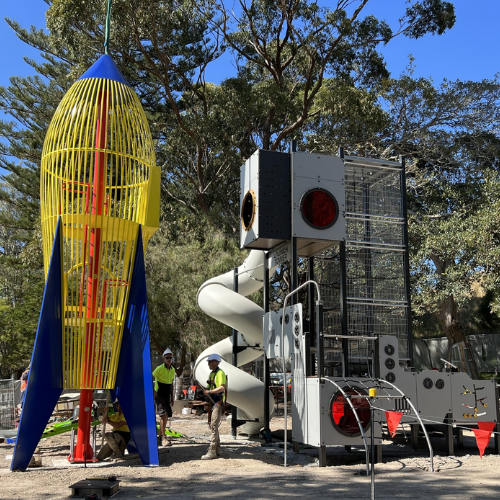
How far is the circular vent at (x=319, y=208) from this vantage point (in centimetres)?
1125

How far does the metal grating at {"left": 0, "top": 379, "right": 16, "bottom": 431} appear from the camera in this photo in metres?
15.2

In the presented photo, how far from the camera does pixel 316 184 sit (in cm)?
1138

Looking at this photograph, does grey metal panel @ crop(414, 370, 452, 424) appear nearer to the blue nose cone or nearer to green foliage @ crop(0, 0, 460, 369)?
the blue nose cone

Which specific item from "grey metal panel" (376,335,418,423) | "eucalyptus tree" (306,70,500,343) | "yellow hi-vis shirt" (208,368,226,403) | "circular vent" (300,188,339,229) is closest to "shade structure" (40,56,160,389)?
"yellow hi-vis shirt" (208,368,226,403)

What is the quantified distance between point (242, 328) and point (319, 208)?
10.8ft

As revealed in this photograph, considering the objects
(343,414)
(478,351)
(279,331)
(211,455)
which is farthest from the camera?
A: (478,351)

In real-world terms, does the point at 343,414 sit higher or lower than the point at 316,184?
lower

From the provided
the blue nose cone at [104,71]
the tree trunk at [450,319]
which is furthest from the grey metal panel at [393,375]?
the tree trunk at [450,319]

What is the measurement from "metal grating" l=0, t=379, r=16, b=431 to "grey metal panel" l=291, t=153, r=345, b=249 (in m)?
9.11

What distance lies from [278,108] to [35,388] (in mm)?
17315

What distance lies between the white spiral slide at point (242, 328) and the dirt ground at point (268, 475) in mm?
1243

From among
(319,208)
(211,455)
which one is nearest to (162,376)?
(211,455)

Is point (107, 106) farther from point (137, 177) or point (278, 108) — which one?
point (278, 108)

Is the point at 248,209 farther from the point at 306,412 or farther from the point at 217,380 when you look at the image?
the point at 306,412
